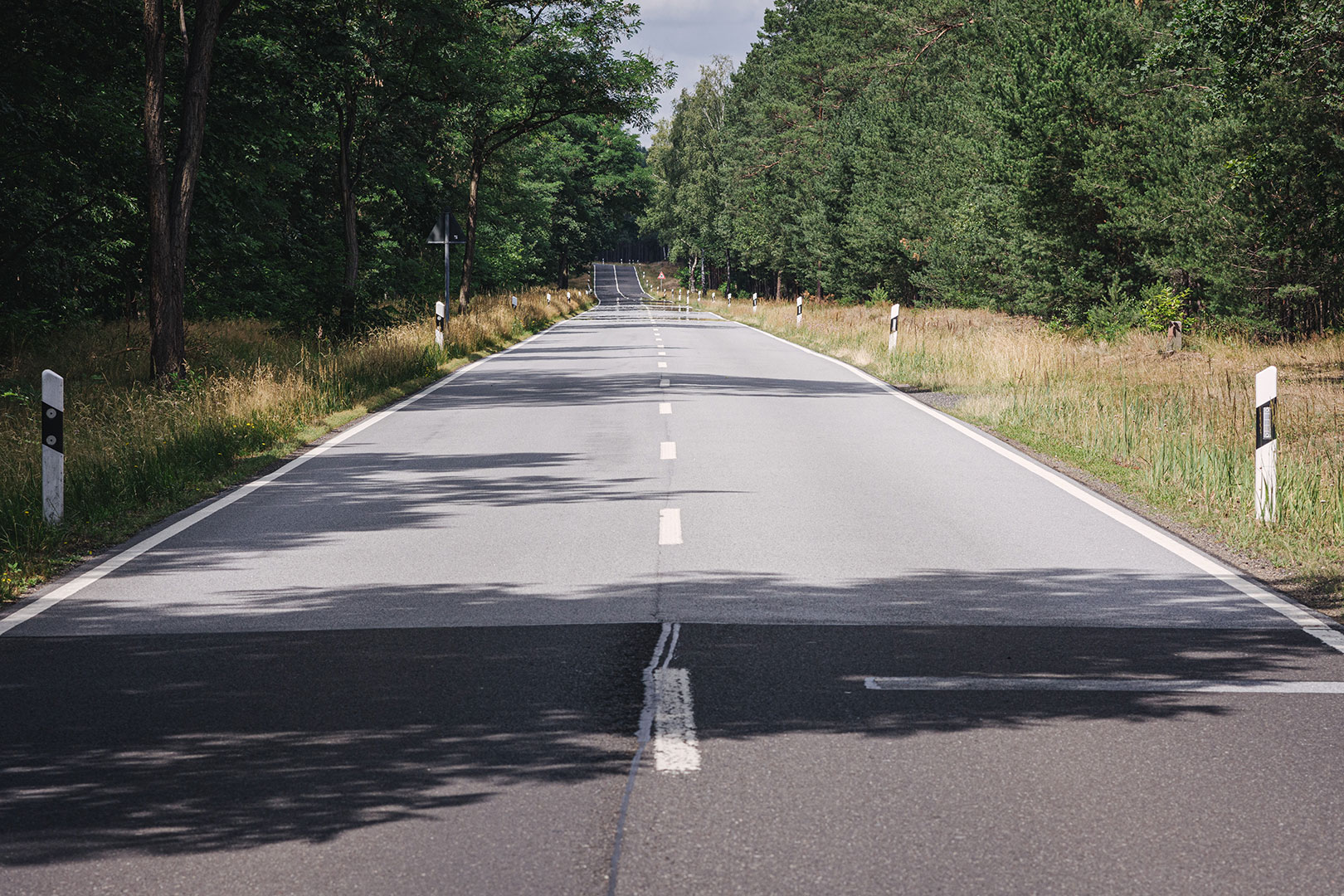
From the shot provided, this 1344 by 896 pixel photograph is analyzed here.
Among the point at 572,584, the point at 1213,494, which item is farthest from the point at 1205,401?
the point at 572,584

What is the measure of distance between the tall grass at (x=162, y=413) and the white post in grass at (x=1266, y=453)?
8232 mm

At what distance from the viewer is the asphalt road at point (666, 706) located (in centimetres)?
379

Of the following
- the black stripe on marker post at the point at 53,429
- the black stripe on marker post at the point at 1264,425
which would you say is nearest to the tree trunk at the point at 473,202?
the black stripe on marker post at the point at 53,429

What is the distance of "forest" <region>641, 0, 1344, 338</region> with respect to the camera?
766 inches

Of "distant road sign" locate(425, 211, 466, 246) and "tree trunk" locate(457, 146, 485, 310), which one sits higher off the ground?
"tree trunk" locate(457, 146, 485, 310)

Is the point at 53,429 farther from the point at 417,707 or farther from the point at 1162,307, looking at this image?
the point at 1162,307

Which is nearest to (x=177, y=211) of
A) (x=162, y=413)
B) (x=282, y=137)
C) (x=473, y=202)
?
(x=162, y=413)

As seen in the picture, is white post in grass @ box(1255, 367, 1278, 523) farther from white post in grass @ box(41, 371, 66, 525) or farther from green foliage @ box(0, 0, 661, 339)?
green foliage @ box(0, 0, 661, 339)

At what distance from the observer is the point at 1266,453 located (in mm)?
9484

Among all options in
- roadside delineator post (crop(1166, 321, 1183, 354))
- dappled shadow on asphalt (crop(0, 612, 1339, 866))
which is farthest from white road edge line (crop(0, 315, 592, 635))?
roadside delineator post (crop(1166, 321, 1183, 354))

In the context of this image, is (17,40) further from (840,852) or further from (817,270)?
(817,270)

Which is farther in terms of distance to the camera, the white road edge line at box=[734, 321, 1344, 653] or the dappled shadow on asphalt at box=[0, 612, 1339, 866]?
the white road edge line at box=[734, 321, 1344, 653]

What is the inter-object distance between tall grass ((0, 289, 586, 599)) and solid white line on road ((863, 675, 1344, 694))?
513cm

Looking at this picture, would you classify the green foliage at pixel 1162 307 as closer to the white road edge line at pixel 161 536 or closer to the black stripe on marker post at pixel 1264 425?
the white road edge line at pixel 161 536
